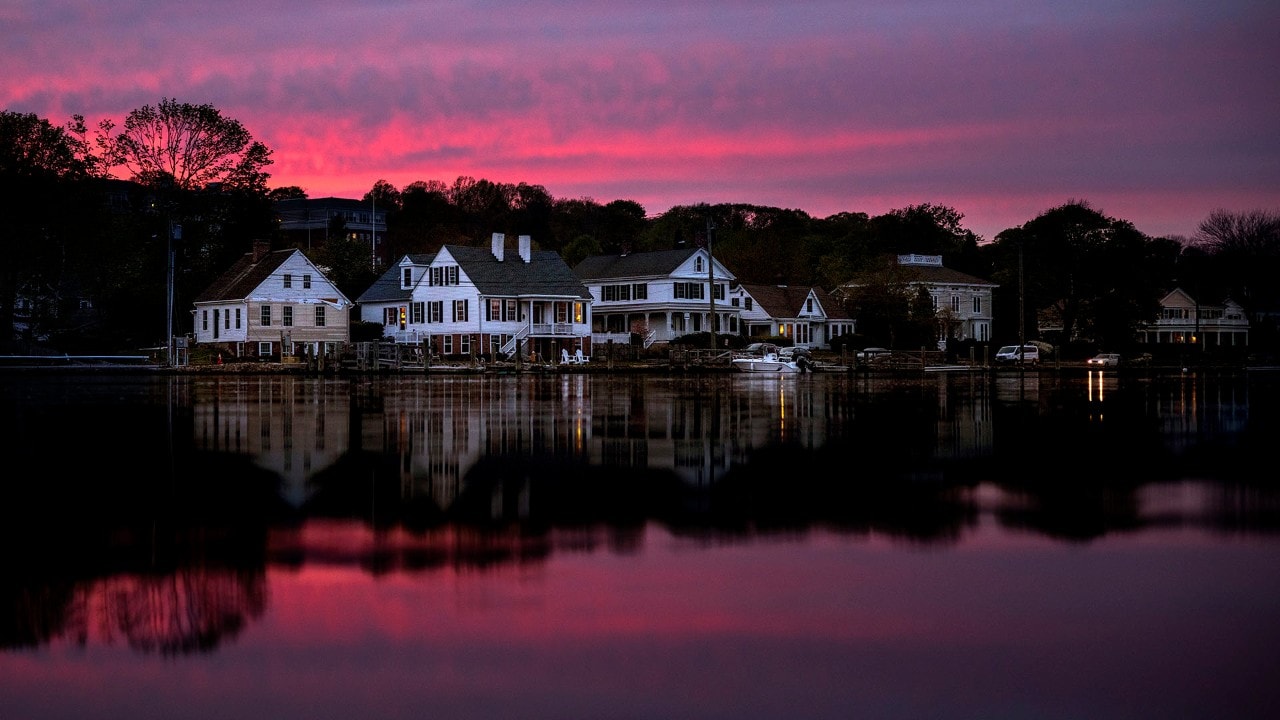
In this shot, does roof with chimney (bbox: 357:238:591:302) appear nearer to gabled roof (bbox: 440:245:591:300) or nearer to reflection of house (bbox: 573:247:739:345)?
gabled roof (bbox: 440:245:591:300)

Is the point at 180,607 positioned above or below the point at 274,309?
below

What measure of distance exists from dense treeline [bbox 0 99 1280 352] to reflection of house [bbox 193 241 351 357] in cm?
512

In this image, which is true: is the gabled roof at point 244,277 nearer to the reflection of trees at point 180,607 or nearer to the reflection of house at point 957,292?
the reflection of house at point 957,292

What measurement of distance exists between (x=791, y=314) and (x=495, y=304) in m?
32.5

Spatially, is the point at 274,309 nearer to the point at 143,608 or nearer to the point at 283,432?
the point at 283,432

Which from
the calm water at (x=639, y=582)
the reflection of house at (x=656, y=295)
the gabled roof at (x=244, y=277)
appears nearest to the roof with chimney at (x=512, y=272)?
the reflection of house at (x=656, y=295)

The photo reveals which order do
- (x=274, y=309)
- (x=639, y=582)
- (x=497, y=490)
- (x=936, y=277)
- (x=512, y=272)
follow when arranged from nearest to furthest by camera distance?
(x=639, y=582), (x=497, y=490), (x=274, y=309), (x=512, y=272), (x=936, y=277)

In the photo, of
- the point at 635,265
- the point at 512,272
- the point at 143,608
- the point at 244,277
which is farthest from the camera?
the point at 635,265

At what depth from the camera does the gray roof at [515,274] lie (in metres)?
97.8

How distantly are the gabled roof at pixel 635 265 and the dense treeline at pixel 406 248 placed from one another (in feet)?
22.9

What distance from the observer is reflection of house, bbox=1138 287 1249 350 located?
158375 mm

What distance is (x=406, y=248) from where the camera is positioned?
16012 centimetres

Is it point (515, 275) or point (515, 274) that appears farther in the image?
point (515, 274)

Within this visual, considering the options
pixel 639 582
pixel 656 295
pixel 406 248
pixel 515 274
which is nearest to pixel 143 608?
pixel 639 582
